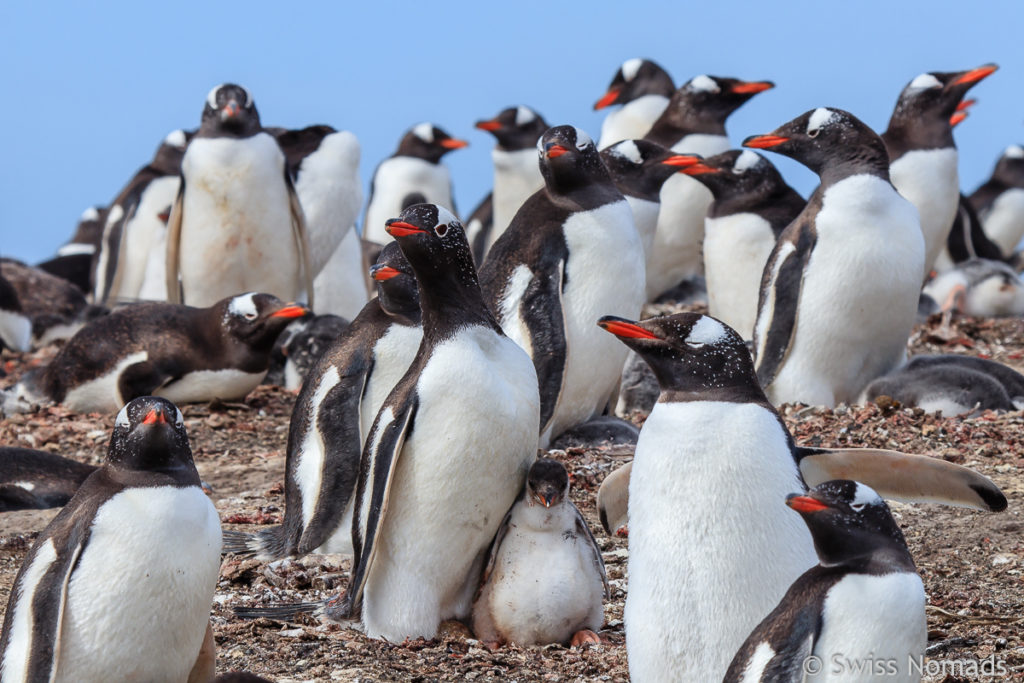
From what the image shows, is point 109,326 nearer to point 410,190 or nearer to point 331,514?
point 331,514

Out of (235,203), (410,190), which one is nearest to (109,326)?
(235,203)

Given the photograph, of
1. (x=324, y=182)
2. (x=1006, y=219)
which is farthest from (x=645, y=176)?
(x=1006, y=219)

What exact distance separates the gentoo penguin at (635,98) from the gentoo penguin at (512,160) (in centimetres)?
68

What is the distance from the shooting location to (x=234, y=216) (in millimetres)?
10023

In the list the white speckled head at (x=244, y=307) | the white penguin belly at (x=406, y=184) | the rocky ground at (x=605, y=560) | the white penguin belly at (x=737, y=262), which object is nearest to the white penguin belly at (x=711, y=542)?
the rocky ground at (x=605, y=560)

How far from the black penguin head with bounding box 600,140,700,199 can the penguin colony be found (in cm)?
2

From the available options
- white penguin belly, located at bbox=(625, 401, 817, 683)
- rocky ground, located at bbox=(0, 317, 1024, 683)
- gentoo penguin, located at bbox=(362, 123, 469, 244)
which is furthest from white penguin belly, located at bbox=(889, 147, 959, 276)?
white penguin belly, located at bbox=(625, 401, 817, 683)

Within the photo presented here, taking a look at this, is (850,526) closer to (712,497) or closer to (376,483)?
(712,497)

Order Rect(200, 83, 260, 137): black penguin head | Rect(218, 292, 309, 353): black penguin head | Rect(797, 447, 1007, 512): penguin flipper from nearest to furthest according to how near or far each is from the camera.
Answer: Rect(797, 447, 1007, 512): penguin flipper < Rect(218, 292, 309, 353): black penguin head < Rect(200, 83, 260, 137): black penguin head

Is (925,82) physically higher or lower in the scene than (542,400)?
higher

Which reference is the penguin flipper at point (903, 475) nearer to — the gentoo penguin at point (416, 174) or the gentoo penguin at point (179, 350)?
the gentoo penguin at point (179, 350)

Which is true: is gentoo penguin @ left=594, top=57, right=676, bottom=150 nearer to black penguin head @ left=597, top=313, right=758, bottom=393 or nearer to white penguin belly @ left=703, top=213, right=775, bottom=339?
white penguin belly @ left=703, top=213, right=775, bottom=339

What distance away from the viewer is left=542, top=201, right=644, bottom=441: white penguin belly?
629 centimetres

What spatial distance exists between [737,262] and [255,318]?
9.89 ft
